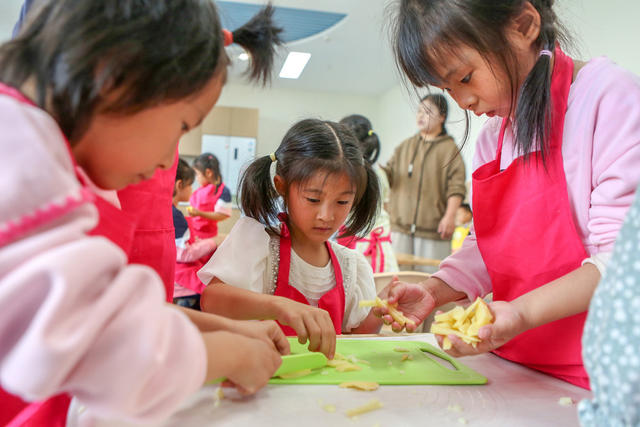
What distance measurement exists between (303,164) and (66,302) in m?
0.94

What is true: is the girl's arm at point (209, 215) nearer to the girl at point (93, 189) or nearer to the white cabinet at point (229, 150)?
the girl at point (93, 189)

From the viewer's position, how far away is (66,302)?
350mm

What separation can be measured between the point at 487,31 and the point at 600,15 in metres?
2.84

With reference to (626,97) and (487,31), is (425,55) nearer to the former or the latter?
(487,31)

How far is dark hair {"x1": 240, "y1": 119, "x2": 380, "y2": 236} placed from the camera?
4.11ft

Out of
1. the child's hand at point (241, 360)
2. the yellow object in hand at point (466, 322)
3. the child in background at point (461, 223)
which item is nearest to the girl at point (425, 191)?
the child in background at point (461, 223)

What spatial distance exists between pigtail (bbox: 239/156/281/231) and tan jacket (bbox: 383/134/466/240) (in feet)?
7.74

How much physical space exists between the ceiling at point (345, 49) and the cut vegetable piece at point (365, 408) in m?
2.75

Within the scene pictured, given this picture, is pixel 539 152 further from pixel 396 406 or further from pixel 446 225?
pixel 446 225

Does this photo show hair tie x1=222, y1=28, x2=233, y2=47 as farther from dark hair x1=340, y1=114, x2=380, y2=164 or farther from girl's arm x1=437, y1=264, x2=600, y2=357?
dark hair x1=340, y1=114, x2=380, y2=164

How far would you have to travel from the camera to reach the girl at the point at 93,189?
35cm

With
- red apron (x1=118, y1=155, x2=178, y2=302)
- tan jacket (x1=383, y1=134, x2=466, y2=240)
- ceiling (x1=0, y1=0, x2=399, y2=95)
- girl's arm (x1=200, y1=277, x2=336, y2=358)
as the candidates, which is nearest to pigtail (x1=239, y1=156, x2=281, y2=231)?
girl's arm (x1=200, y1=277, x2=336, y2=358)

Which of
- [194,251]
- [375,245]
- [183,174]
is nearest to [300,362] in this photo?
[194,251]

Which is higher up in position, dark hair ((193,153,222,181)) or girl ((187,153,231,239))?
dark hair ((193,153,222,181))
